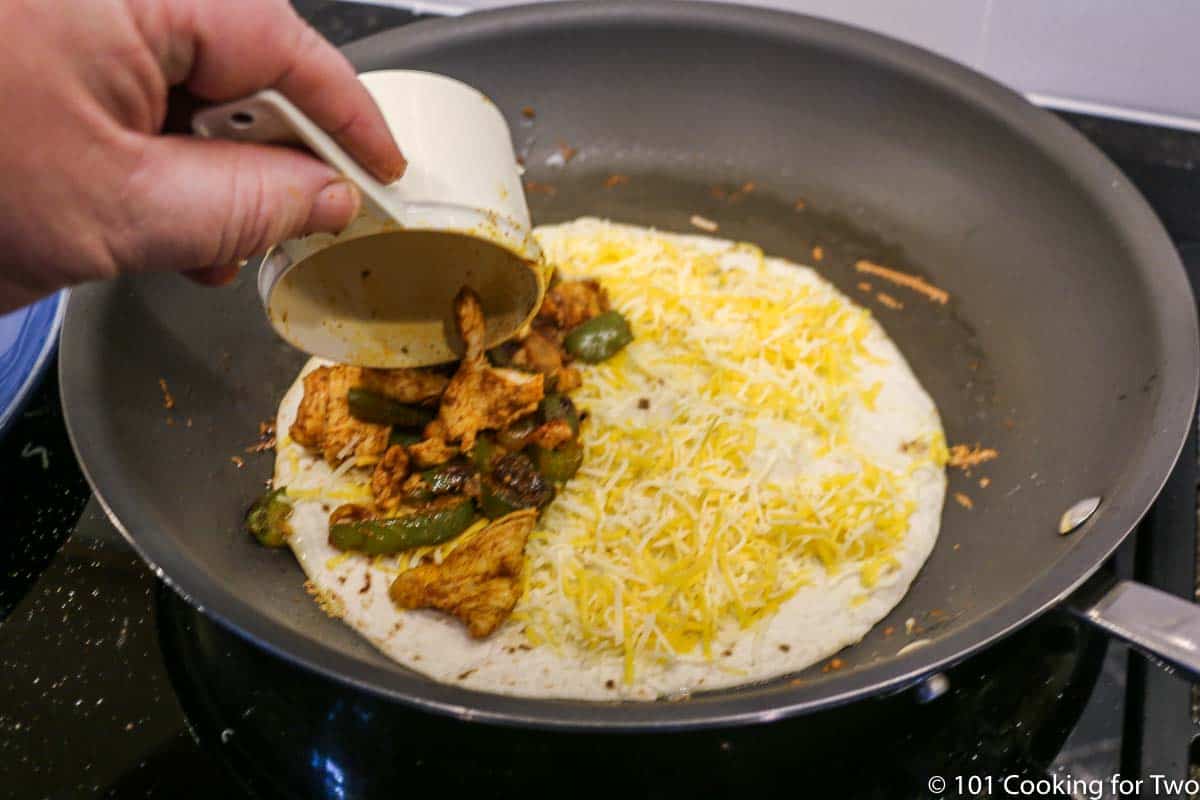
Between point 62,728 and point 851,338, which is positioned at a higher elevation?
point 851,338

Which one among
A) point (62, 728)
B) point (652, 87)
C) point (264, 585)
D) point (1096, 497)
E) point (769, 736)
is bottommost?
point (62, 728)

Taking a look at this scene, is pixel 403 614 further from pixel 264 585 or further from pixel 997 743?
pixel 997 743

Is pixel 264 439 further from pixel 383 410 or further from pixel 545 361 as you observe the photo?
pixel 545 361

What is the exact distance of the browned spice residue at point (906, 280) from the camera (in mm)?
2127

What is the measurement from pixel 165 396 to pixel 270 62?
924 mm

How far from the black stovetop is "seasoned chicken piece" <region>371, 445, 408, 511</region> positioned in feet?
1.12

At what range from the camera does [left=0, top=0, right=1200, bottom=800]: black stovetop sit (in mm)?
1436

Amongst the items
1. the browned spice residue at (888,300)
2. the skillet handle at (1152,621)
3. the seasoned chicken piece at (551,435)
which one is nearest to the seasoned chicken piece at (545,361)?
the seasoned chicken piece at (551,435)

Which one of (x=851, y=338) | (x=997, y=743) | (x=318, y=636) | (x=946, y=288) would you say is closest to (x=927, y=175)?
(x=946, y=288)

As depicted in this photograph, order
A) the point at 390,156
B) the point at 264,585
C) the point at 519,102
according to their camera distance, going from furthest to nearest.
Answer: the point at 519,102 < the point at 264,585 < the point at 390,156

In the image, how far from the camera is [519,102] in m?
2.36

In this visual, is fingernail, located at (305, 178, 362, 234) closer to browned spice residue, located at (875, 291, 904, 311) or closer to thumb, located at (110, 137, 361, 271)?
thumb, located at (110, 137, 361, 271)

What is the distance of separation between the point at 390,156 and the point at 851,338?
124 cm

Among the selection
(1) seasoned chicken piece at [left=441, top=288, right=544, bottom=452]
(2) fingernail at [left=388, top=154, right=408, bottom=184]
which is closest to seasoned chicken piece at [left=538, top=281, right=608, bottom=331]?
(1) seasoned chicken piece at [left=441, top=288, right=544, bottom=452]
